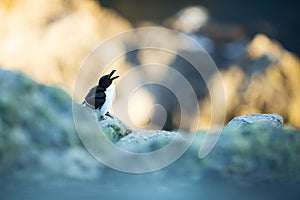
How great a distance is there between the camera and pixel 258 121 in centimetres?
167

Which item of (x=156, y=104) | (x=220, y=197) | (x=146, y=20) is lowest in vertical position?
(x=220, y=197)

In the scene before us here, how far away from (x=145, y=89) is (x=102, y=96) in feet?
0.52

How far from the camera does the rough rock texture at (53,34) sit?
1.62m

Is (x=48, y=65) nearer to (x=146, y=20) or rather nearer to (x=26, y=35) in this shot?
(x=26, y=35)

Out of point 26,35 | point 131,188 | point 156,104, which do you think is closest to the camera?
point 131,188

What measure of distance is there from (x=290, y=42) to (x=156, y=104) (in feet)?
1.71

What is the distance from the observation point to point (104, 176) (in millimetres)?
1543

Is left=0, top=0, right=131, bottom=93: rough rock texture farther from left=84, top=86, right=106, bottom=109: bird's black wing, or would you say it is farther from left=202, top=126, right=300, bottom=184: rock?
left=202, top=126, right=300, bottom=184: rock

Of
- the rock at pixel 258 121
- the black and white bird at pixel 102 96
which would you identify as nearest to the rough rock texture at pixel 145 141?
the black and white bird at pixel 102 96

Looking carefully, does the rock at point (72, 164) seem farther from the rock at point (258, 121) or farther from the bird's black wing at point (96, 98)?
the rock at point (258, 121)

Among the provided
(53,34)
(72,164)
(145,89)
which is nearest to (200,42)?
(145,89)

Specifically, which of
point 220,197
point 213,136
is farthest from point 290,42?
point 220,197

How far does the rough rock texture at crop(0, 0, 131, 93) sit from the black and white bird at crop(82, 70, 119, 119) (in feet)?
0.22

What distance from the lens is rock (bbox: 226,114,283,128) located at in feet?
5.42
